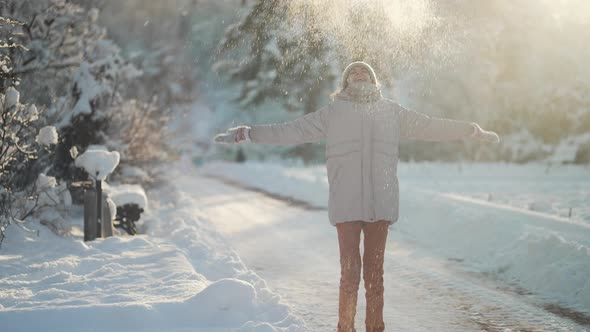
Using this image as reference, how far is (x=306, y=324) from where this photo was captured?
5.37 meters

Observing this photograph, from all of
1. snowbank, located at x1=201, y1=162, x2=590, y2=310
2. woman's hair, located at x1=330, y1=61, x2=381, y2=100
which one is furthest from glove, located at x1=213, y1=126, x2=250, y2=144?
snowbank, located at x1=201, y1=162, x2=590, y2=310

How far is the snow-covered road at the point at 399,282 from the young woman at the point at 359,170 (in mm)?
883

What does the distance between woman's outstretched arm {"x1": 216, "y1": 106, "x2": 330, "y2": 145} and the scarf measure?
209 mm

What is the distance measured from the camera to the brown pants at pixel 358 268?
180 inches

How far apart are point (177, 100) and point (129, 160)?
25359mm

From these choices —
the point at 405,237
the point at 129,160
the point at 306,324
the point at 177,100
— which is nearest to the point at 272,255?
the point at 405,237

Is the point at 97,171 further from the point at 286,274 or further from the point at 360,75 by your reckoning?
the point at 360,75

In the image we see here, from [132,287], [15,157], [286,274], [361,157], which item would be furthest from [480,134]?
[15,157]

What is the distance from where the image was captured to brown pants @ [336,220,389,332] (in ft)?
15.0

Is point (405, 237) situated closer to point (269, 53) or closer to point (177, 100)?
point (269, 53)

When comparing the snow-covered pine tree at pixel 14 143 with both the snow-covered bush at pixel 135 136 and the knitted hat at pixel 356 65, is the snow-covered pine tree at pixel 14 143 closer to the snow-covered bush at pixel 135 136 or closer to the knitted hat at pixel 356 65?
the snow-covered bush at pixel 135 136

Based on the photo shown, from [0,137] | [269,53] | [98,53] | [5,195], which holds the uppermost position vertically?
[269,53]

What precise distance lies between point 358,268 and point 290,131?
A: 119cm

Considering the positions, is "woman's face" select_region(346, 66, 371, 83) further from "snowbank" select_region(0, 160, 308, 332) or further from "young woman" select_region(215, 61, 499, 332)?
"snowbank" select_region(0, 160, 308, 332)
